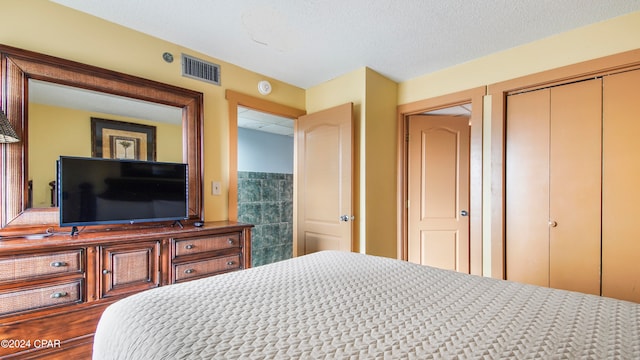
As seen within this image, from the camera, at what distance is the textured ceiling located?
6.14 feet

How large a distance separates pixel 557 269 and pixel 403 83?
228 cm

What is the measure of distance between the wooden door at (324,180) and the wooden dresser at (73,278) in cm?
138

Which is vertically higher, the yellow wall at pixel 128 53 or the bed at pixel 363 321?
the yellow wall at pixel 128 53

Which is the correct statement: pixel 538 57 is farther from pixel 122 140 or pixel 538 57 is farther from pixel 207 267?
pixel 122 140

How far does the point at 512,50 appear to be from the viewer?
2.45 m

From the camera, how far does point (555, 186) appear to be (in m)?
2.27

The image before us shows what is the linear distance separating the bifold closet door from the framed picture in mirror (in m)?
3.08

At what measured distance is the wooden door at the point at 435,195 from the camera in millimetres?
3242

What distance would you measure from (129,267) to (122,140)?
0.96 m

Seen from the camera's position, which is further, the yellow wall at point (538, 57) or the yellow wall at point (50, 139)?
the yellow wall at point (538, 57)

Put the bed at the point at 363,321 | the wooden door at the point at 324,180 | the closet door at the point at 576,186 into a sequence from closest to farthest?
1. the bed at the point at 363,321
2. the closet door at the point at 576,186
3. the wooden door at the point at 324,180

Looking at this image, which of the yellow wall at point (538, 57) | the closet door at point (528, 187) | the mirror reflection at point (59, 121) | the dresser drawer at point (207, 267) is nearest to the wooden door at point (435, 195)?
the yellow wall at point (538, 57)
